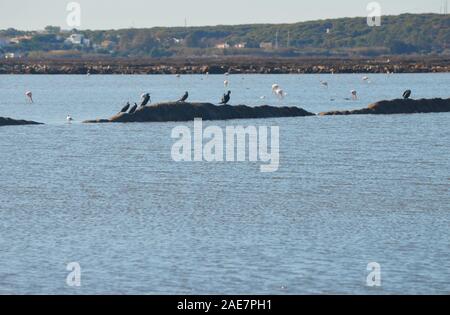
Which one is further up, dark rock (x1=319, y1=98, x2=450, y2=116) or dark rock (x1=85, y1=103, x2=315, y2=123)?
dark rock (x1=85, y1=103, x2=315, y2=123)

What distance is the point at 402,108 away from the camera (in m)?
64.9

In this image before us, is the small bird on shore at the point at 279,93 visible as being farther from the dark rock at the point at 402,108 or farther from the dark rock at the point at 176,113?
the dark rock at the point at 176,113

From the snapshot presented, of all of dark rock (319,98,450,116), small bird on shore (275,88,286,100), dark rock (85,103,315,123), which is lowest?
small bird on shore (275,88,286,100)

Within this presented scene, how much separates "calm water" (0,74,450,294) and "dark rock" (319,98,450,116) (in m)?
12.2

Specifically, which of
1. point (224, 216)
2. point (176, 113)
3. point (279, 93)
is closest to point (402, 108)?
point (176, 113)

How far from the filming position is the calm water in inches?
840

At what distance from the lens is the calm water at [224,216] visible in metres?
21.3

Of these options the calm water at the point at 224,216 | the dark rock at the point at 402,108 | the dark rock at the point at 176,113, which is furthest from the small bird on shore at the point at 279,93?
the calm water at the point at 224,216

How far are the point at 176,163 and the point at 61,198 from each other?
9.47 meters

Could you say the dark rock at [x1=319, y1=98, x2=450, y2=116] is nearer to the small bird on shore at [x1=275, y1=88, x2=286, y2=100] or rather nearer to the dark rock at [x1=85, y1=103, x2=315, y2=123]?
the dark rock at [x1=85, y1=103, x2=315, y2=123]

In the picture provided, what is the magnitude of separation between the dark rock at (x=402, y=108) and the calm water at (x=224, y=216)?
12.2 metres

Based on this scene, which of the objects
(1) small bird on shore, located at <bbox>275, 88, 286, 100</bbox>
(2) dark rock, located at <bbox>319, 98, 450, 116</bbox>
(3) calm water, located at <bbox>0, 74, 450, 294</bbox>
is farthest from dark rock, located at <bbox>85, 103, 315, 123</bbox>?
(1) small bird on shore, located at <bbox>275, 88, 286, 100</bbox>

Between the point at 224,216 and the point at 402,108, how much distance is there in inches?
1504

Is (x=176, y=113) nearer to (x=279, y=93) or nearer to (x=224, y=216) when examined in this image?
(x=279, y=93)
